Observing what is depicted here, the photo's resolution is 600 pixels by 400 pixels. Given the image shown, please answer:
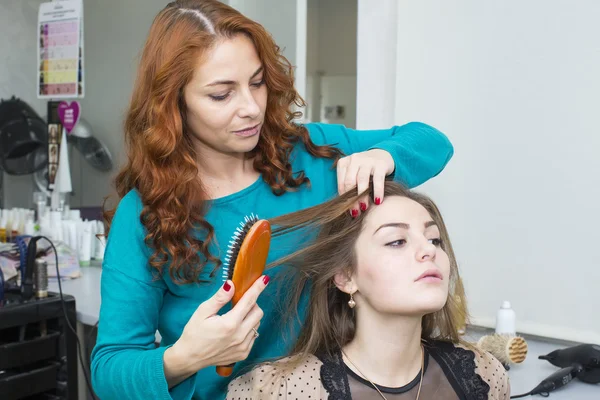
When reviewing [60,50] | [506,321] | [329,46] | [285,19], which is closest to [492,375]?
[506,321]

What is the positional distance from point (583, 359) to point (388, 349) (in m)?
0.66

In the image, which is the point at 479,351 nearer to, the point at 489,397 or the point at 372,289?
the point at 489,397

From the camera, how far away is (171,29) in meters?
1.14

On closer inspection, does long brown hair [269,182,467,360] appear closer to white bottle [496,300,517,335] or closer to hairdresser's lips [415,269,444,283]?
hairdresser's lips [415,269,444,283]

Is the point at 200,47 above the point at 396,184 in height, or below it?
above

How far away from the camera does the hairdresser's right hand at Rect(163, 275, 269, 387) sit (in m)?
0.93

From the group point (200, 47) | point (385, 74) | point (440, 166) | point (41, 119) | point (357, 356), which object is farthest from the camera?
point (41, 119)

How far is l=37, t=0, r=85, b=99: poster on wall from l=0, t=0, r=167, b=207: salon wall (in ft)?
0.13

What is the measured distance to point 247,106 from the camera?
1095 mm

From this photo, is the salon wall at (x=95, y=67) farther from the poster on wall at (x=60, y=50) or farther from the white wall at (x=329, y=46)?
the white wall at (x=329, y=46)

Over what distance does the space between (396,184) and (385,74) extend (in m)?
0.95

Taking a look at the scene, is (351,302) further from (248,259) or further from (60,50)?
(60,50)

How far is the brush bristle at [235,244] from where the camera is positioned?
1055mm

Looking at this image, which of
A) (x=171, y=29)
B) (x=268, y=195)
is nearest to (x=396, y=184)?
(x=268, y=195)
